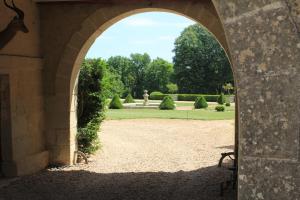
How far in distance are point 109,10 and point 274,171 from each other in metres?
6.54

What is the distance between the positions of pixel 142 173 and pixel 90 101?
2553 mm

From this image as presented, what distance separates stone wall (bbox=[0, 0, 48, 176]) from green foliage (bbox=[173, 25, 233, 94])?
35.5 meters

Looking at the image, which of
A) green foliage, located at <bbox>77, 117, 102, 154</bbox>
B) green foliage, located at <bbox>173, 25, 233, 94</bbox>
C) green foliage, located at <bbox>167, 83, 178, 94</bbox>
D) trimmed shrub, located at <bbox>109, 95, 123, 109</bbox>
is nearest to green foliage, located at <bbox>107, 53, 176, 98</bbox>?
green foliage, located at <bbox>167, 83, 178, 94</bbox>

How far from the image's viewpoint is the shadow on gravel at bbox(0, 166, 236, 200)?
569 cm

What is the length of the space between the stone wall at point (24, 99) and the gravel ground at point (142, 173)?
369 millimetres

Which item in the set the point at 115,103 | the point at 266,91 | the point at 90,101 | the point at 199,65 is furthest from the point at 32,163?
the point at 199,65

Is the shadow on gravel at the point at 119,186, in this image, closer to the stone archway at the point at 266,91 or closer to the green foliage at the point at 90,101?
the green foliage at the point at 90,101

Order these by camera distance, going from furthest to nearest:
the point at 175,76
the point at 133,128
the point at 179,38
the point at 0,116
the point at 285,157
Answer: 1. the point at 179,38
2. the point at 175,76
3. the point at 133,128
4. the point at 0,116
5. the point at 285,157

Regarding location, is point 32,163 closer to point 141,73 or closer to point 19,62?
point 19,62

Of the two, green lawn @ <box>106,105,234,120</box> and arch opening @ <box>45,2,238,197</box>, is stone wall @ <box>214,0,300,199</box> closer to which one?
arch opening @ <box>45,2,238,197</box>

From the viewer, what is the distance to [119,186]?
6387 mm

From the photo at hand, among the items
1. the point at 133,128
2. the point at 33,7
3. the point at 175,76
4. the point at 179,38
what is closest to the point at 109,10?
the point at 33,7

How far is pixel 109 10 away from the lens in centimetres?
766

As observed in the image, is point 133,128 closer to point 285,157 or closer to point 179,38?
point 285,157
